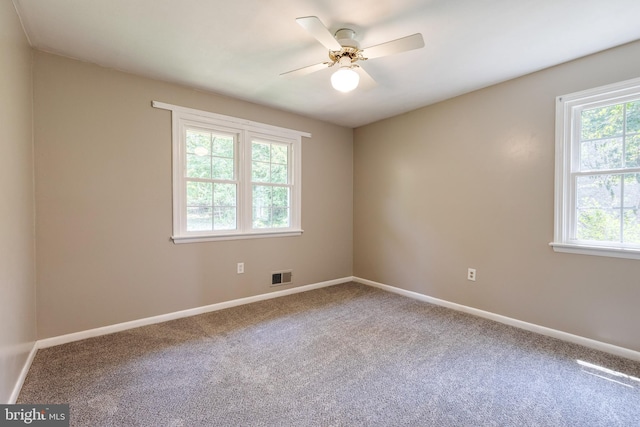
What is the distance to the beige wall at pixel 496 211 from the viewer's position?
7.57 feet

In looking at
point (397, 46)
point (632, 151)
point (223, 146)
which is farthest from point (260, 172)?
point (632, 151)

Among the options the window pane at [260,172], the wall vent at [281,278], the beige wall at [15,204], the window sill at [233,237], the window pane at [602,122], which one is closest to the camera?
the beige wall at [15,204]

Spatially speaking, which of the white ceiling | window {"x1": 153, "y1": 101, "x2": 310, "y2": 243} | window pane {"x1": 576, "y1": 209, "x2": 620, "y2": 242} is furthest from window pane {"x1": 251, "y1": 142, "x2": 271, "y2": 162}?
window pane {"x1": 576, "y1": 209, "x2": 620, "y2": 242}

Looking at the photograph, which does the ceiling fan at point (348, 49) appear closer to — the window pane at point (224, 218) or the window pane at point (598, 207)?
the window pane at point (224, 218)

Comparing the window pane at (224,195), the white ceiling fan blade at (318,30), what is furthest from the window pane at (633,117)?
the window pane at (224,195)

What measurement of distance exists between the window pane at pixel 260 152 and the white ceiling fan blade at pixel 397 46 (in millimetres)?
1900

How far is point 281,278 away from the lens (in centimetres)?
373

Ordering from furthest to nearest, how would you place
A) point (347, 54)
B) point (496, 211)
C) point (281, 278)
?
1. point (281, 278)
2. point (496, 211)
3. point (347, 54)

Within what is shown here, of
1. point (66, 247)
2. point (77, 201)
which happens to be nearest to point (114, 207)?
point (77, 201)

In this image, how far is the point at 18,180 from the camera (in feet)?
6.07

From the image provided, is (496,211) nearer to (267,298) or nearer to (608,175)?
(608,175)

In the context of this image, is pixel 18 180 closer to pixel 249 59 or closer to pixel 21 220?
pixel 21 220

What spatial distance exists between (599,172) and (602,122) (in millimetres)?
420

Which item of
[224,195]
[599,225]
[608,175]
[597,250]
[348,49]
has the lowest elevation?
[597,250]
